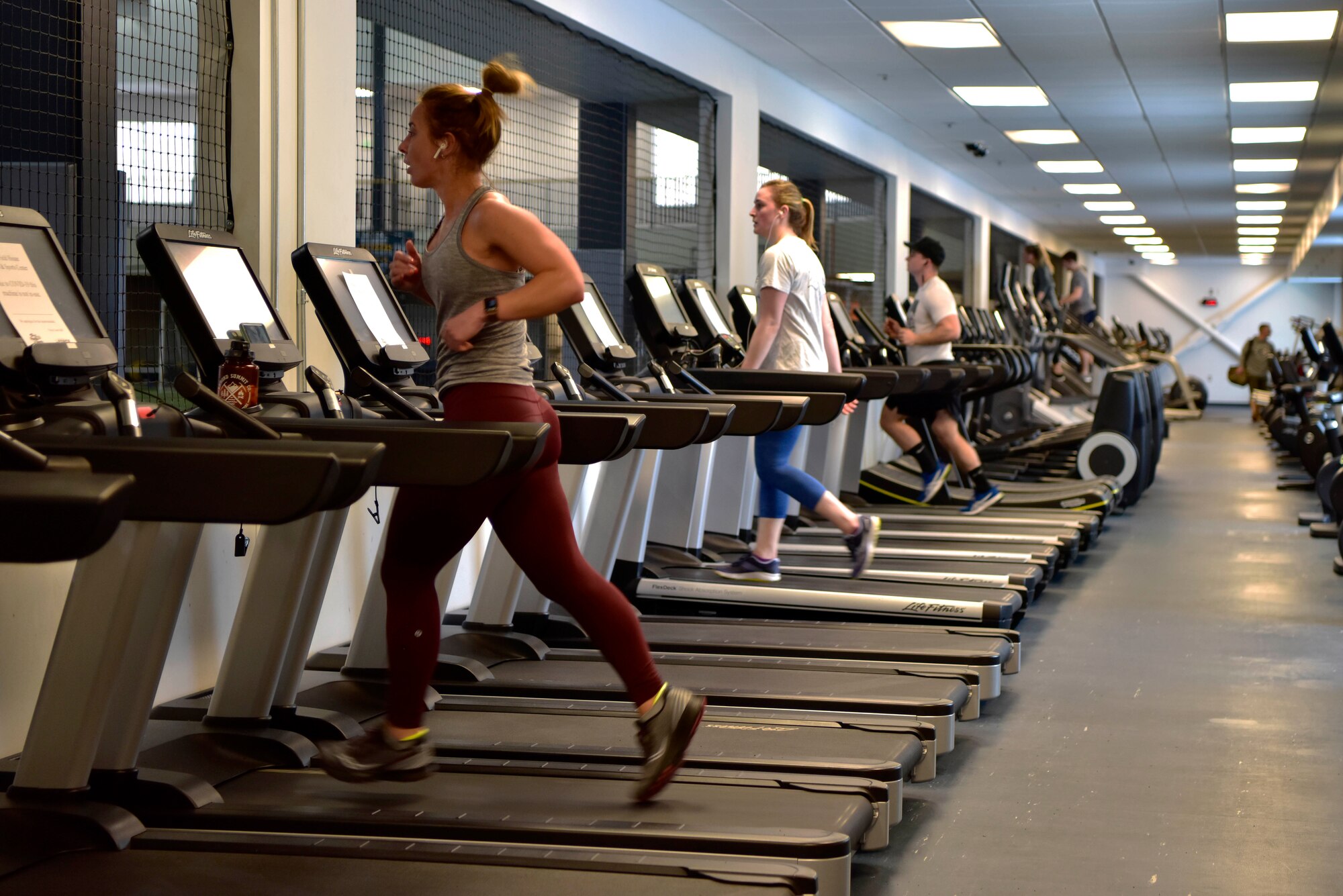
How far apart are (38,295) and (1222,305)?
79.1ft

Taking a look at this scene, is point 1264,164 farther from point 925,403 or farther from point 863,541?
point 863,541

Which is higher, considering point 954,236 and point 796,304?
point 954,236

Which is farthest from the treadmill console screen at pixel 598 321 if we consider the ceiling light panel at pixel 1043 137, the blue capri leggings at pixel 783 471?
the ceiling light panel at pixel 1043 137

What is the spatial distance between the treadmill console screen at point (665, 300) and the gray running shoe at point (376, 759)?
2.61 meters

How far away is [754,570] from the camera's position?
4441 mm

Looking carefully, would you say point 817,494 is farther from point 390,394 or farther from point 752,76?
point 752,76

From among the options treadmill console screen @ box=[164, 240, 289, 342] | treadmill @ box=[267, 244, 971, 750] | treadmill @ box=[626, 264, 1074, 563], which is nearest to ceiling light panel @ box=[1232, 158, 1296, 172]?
treadmill @ box=[626, 264, 1074, 563]

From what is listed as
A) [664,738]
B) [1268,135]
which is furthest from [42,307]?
[1268,135]

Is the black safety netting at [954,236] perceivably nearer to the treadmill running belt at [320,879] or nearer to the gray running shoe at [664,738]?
the gray running shoe at [664,738]

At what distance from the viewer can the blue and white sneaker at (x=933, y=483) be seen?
6719 millimetres

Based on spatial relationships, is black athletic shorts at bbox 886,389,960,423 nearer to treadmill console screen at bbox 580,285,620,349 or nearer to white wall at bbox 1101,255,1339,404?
treadmill console screen at bbox 580,285,620,349

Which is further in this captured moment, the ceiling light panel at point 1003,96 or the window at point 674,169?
the ceiling light panel at point 1003,96

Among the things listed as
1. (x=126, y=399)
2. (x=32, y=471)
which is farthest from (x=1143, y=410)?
(x=32, y=471)

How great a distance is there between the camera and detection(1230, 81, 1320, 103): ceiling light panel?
759cm
